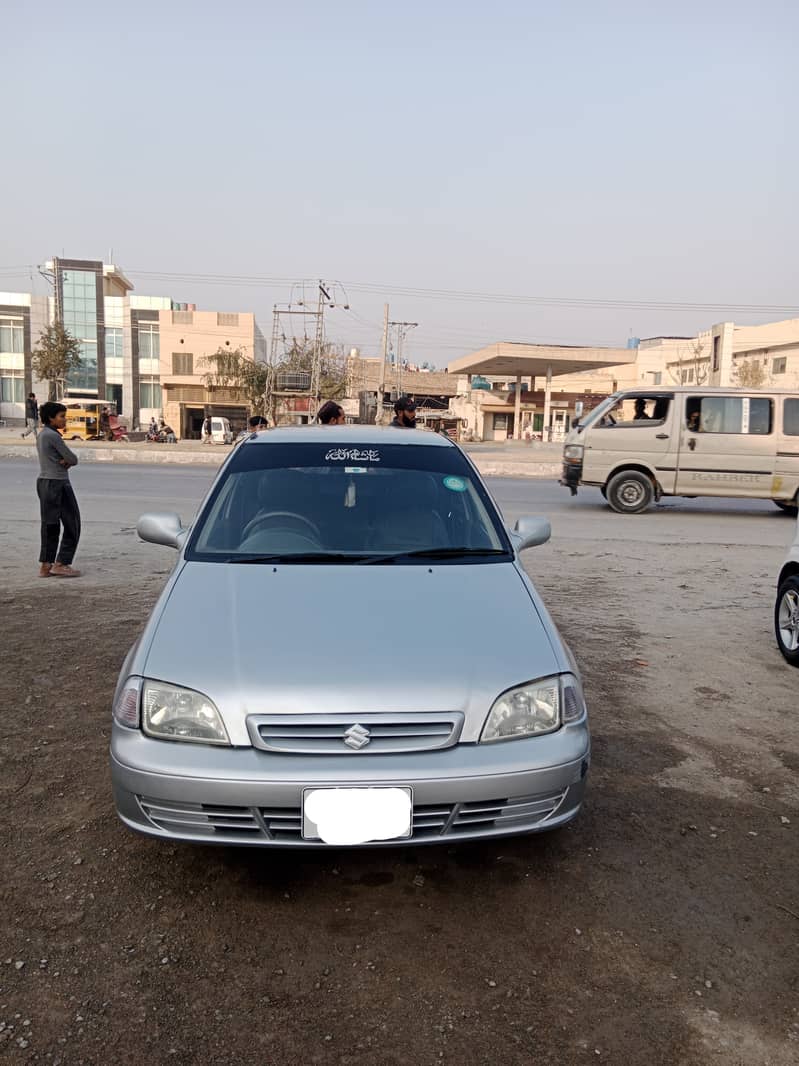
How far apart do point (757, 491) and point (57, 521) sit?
36.5 ft

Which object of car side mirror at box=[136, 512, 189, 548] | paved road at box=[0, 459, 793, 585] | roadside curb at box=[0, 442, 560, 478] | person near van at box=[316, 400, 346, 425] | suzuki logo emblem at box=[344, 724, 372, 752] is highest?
person near van at box=[316, 400, 346, 425]

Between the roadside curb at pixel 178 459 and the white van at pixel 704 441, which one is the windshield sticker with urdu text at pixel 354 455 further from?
the roadside curb at pixel 178 459

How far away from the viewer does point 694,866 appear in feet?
9.70

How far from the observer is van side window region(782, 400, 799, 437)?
13516 mm

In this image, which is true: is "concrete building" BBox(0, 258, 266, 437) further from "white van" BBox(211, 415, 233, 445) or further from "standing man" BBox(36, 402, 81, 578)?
"standing man" BBox(36, 402, 81, 578)

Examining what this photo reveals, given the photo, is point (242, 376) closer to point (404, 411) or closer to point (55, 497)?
point (404, 411)

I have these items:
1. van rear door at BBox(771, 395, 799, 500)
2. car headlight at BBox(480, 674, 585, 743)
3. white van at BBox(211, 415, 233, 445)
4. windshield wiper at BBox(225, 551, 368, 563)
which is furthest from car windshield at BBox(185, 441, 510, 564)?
white van at BBox(211, 415, 233, 445)

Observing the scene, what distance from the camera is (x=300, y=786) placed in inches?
94.7

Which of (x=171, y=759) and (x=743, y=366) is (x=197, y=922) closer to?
(x=171, y=759)

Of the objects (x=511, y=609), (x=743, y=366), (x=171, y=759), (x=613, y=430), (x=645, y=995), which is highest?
(x=743, y=366)

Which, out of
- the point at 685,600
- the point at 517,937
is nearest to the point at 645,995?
the point at 517,937

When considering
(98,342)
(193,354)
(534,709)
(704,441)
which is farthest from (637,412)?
(98,342)

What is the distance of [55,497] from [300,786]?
5.80 meters

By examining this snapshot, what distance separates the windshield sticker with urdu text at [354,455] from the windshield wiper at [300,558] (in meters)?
0.74
